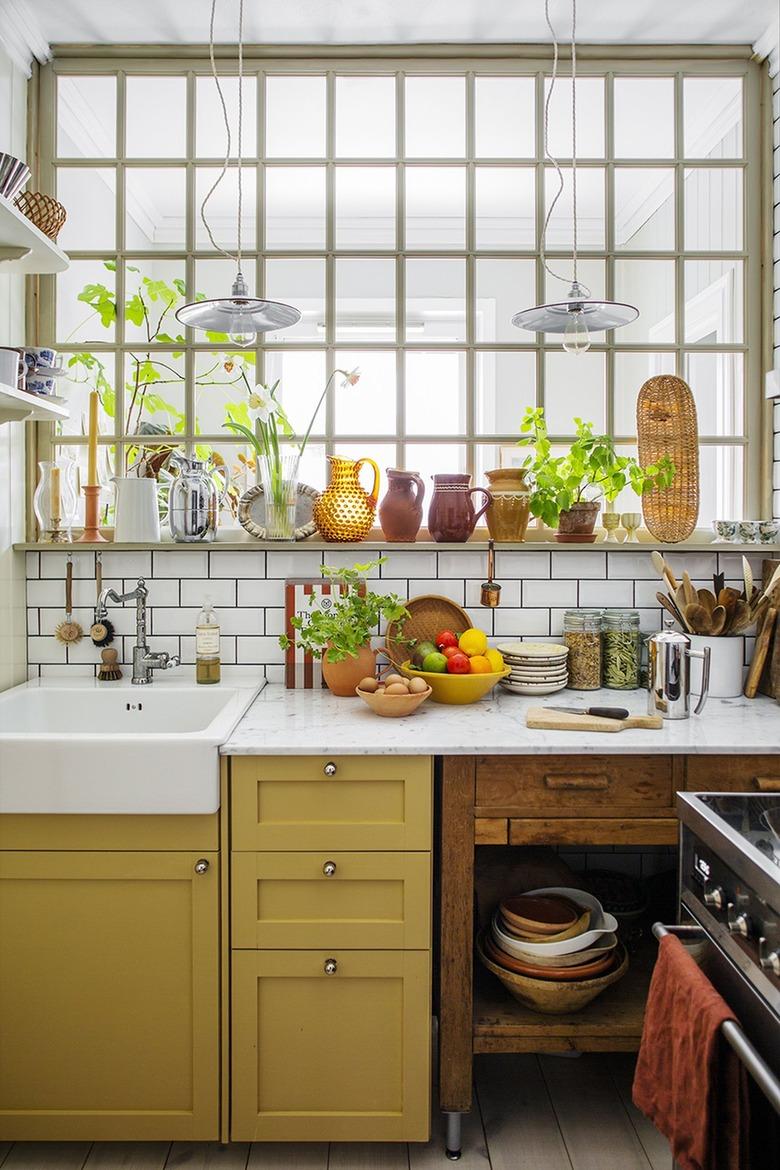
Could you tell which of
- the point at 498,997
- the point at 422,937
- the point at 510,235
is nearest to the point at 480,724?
the point at 422,937

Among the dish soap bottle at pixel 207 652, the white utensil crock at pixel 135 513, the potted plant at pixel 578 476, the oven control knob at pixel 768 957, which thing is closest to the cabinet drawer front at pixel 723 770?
the oven control knob at pixel 768 957

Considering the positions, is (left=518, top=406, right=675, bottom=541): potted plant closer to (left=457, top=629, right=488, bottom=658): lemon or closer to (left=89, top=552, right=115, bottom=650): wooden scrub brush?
(left=457, top=629, right=488, bottom=658): lemon

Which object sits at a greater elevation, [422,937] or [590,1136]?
[422,937]

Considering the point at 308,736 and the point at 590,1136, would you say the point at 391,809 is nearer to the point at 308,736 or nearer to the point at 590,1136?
the point at 308,736

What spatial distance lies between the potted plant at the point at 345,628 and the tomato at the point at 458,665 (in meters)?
0.18

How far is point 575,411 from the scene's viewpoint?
2670 millimetres

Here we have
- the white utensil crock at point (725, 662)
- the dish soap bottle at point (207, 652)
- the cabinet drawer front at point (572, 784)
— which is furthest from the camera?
the dish soap bottle at point (207, 652)

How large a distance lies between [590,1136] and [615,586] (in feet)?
4.73

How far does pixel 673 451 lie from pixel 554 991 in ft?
5.05

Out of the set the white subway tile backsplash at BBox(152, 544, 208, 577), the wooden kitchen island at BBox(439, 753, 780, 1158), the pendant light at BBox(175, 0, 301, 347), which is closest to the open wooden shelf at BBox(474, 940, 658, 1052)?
the wooden kitchen island at BBox(439, 753, 780, 1158)

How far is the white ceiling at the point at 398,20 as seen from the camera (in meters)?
2.35

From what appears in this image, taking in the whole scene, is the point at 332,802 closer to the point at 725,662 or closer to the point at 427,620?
the point at 427,620

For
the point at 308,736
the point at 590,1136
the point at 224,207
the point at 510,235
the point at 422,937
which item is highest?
the point at 224,207

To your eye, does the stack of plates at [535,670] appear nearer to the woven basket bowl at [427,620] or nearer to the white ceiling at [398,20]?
the woven basket bowl at [427,620]
